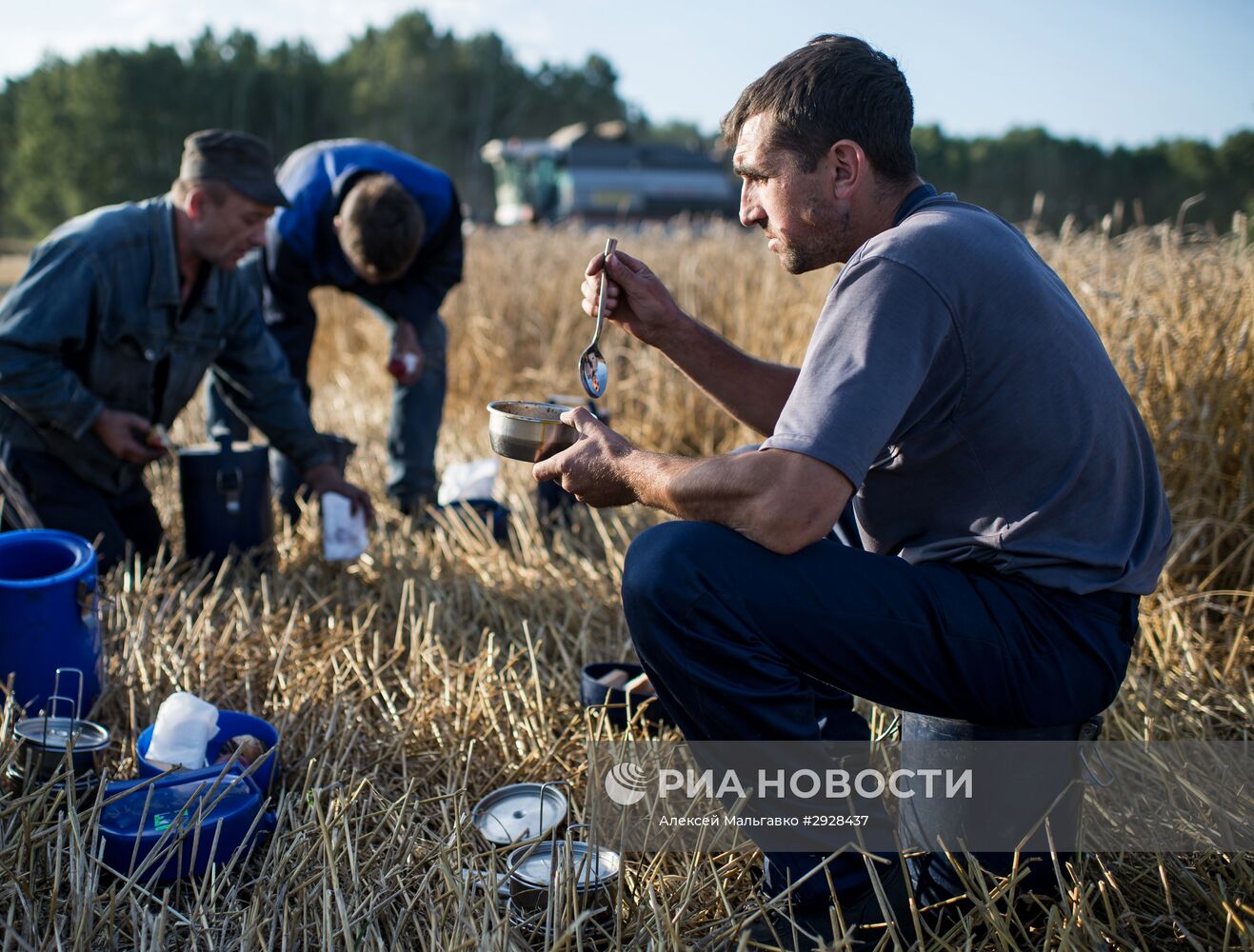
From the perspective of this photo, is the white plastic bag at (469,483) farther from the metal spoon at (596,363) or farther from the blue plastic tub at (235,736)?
the blue plastic tub at (235,736)

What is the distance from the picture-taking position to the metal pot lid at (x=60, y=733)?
238 cm

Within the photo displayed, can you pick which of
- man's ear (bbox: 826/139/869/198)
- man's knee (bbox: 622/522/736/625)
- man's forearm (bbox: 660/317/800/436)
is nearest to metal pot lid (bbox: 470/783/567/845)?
man's knee (bbox: 622/522/736/625)

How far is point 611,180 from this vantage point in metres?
20.0

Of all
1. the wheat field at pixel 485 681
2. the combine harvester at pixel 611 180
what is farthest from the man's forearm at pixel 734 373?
the combine harvester at pixel 611 180

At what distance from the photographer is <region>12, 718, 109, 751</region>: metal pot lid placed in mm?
2385

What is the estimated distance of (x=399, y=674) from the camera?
3119mm

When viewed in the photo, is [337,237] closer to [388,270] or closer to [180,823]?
[388,270]

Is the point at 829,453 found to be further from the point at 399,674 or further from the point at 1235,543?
the point at 1235,543

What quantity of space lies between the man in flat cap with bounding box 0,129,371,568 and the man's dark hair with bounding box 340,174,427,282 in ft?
1.86

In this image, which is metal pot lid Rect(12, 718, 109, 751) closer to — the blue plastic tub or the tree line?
the blue plastic tub

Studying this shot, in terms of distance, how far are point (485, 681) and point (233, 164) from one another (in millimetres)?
2089

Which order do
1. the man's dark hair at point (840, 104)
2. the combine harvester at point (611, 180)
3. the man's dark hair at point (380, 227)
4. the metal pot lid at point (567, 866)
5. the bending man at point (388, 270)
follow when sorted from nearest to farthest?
1. the metal pot lid at point (567, 866)
2. the man's dark hair at point (840, 104)
3. the man's dark hair at point (380, 227)
4. the bending man at point (388, 270)
5. the combine harvester at point (611, 180)

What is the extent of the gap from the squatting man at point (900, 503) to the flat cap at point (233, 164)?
2179 mm

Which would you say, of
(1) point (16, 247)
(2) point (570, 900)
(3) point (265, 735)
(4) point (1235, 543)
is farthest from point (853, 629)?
(1) point (16, 247)
